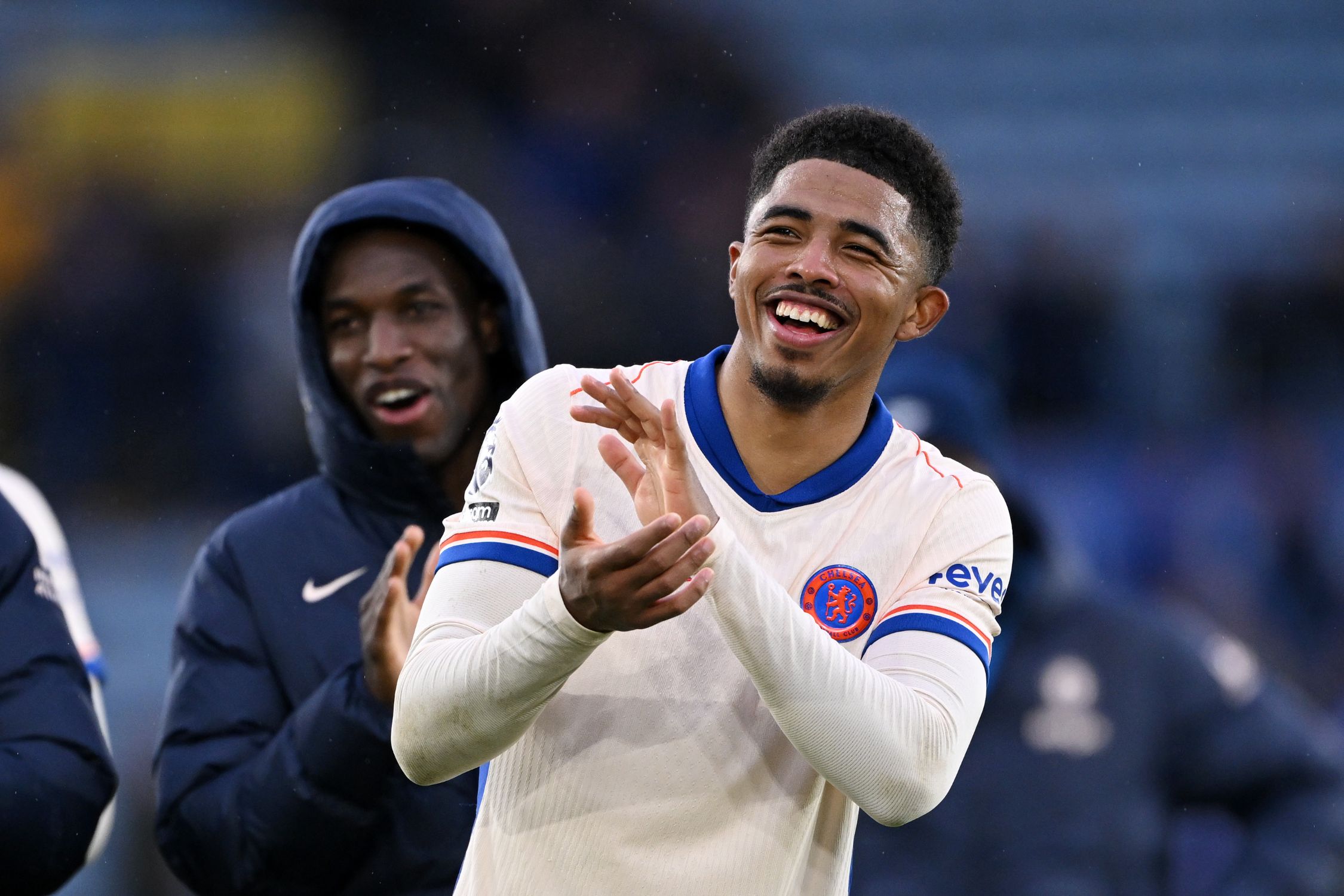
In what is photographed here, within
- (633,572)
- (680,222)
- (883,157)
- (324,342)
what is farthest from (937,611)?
(680,222)

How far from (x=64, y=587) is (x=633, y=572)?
2099mm

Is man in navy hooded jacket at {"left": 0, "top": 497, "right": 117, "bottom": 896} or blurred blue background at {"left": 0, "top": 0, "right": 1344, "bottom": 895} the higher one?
blurred blue background at {"left": 0, "top": 0, "right": 1344, "bottom": 895}

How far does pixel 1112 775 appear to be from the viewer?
13.2 feet

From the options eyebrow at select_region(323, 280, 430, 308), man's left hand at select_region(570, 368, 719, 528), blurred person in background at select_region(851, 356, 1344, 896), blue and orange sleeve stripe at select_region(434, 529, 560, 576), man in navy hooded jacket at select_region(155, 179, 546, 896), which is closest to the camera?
man's left hand at select_region(570, 368, 719, 528)

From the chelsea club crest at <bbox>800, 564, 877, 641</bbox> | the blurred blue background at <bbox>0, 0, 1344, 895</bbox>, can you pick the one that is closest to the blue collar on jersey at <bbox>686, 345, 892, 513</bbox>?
the chelsea club crest at <bbox>800, 564, 877, 641</bbox>

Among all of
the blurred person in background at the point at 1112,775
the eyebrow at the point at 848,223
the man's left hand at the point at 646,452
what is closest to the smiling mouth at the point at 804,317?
the eyebrow at the point at 848,223

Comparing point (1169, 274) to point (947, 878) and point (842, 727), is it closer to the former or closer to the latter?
point (947, 878)

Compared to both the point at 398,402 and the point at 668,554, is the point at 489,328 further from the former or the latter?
the point at 668,554

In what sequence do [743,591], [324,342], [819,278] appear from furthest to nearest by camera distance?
[324,342] → [819,278] → [743,591]

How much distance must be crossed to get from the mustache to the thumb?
1.75ft

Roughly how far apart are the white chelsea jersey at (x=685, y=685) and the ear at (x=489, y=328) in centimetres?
115

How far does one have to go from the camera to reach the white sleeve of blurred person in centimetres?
306

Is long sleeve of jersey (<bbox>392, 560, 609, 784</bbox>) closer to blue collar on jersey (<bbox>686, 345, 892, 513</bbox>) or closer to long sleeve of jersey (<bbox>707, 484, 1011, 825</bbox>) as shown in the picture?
long sleeve of jersey (<bbox>707, 484, 1011, 825</bbox>)

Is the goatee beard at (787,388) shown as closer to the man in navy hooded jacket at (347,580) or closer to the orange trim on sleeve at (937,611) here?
the orange trim on sleeve at (937,611)
